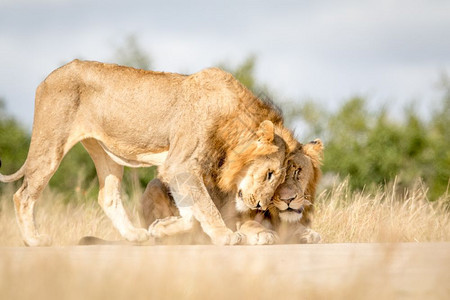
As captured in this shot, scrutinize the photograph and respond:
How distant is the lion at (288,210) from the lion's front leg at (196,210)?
10 centimetres

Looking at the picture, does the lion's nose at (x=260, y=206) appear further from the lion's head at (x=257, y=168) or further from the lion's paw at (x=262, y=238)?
the lion's paw at (x=262, y=238)

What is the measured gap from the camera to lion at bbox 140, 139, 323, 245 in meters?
6.50

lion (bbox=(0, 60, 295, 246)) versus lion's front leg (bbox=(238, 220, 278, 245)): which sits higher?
lion (bbox=(0, 60, 295, 246))

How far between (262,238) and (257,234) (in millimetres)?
66

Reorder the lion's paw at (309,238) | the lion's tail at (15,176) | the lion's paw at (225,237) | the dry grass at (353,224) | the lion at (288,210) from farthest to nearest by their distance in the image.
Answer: the lion's tail at (15,176)
the dry grass at (353,224)
the lion's paw at (309,238)
the lion at (288,210)
the lion's paw at (225,237)

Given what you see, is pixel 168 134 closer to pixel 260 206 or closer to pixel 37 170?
pixel 260 206

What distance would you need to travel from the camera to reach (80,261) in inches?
169

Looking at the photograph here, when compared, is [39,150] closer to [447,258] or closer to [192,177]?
[192,177]

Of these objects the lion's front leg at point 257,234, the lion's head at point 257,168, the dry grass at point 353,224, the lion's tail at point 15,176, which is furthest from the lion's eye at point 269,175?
the lion's tail at point 15,176

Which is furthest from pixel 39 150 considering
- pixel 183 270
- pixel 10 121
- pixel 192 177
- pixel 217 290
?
pixel 10 121

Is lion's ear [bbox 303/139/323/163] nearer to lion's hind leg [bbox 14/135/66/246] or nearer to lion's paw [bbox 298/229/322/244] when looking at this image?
lion's paw [bbox 298/229/322/244]

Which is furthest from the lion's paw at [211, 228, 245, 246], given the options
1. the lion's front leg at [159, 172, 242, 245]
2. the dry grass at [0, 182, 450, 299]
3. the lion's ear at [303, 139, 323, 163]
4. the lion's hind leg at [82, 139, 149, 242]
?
the lion's hind leg at [82, 139, 149, 242]

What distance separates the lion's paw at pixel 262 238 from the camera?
6199 mm

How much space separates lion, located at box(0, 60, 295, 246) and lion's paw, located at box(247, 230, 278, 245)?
15 centimetres
